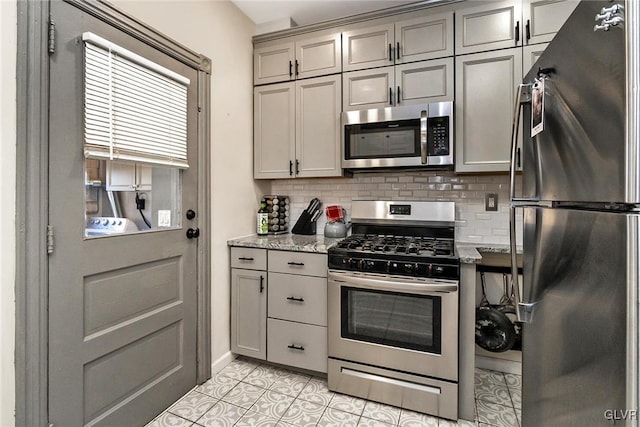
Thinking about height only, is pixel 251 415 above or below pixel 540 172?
below

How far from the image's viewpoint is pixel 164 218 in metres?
1.82

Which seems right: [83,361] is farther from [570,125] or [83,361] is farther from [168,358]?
[570,125]

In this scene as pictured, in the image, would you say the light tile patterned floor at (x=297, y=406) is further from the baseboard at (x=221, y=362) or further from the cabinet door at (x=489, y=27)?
the cabinet door at (x=489, y=27)

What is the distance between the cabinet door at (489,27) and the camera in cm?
193

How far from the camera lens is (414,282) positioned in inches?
69.5

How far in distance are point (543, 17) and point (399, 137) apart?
108 centimetres

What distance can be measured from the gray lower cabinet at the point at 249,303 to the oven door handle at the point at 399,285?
0.59 m

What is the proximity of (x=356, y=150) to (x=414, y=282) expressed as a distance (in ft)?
3.42

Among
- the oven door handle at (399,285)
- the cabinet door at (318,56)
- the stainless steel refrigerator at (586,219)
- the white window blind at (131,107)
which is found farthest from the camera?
the cabinet door at (318,56)

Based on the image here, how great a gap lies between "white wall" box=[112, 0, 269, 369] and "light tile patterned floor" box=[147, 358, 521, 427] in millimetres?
322

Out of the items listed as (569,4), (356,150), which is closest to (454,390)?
(356,150)

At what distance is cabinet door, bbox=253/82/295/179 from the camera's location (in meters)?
2.51

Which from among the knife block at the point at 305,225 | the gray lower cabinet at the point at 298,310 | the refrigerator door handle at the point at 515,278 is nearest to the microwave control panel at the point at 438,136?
the refrigerator door handle at the point at 515,278

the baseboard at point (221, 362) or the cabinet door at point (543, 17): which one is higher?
the cabinet door at point (543, 17)
